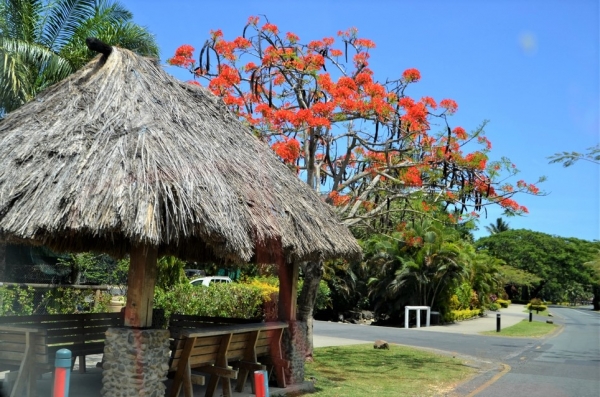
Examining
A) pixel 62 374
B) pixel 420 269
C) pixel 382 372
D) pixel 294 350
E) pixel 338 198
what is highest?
pixel 338 198

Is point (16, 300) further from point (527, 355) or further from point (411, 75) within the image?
point (527, 355)

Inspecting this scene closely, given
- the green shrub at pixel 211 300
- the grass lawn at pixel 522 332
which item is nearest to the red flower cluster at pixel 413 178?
the green shrub at pixel 211 300

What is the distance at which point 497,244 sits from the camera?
2908 inches

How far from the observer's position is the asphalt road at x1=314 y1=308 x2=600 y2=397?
11914 mm

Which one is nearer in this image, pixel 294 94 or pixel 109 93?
pixel 109 93

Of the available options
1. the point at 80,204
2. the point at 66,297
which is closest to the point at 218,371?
the point at 80,204

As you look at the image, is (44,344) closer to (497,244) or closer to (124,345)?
(124,345)

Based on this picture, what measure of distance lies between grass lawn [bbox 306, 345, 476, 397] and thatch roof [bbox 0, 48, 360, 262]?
255 centimetres

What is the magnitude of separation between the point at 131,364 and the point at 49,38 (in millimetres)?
10873

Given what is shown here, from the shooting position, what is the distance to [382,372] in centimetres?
1305

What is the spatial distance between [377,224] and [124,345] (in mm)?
11838

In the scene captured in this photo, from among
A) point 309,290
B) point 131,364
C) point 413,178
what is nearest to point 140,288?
point 131,364

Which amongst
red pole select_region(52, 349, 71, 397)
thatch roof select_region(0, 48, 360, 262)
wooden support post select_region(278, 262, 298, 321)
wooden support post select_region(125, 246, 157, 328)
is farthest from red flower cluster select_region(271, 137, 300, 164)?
red pole select_region(52, 349, 71, 397)

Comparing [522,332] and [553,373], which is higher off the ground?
[522,332]
